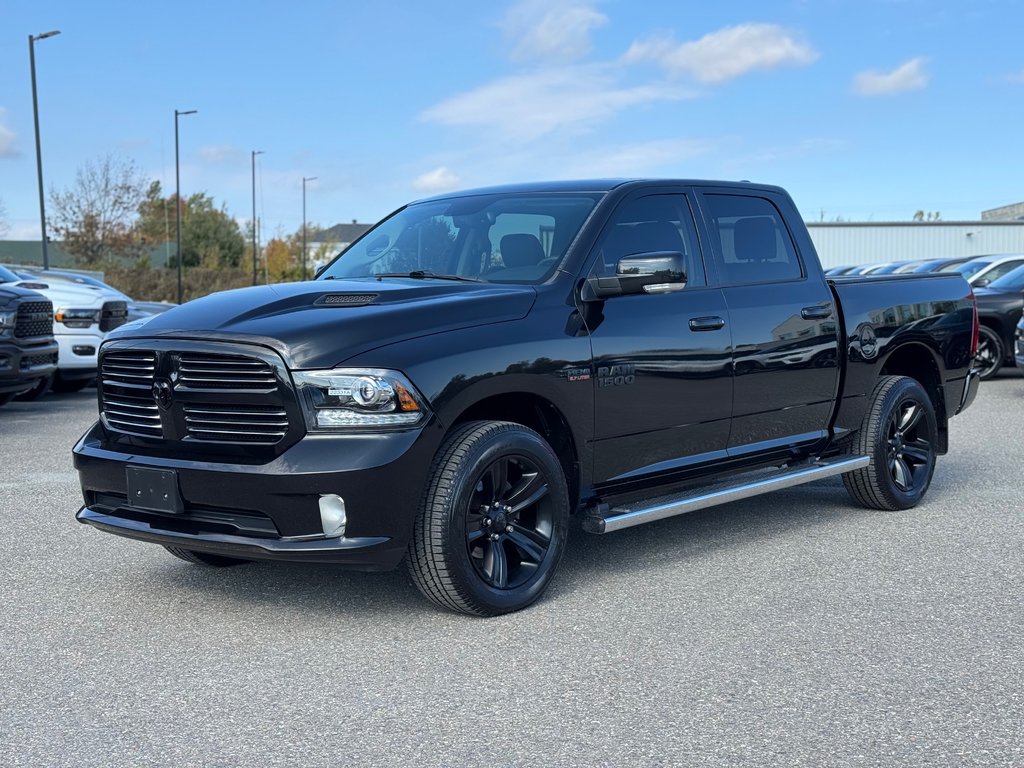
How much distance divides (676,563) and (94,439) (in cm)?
276

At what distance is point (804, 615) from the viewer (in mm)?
4969

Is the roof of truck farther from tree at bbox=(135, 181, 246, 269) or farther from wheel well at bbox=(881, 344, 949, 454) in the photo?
tree at bbox=(135, 181, 246, 269)

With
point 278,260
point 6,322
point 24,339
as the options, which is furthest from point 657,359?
point 278,260

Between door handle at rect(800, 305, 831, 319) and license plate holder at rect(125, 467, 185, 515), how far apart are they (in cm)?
343

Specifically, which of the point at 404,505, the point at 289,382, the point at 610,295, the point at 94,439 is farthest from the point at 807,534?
the point at 94,439

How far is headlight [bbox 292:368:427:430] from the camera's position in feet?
14.8

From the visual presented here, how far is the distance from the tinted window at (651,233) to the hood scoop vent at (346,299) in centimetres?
108

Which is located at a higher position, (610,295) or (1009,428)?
(610,295)

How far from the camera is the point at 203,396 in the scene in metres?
4.66

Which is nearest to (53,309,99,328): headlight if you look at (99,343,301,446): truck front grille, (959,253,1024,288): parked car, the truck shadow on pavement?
the truck shadow on pavement

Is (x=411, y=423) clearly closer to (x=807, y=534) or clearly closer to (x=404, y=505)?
(x=404, y=505)

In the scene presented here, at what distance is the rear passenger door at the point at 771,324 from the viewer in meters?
6.09

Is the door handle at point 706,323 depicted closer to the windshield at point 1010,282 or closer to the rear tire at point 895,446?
the rear tire at point 895,446

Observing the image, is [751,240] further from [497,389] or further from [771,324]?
[497,389]
